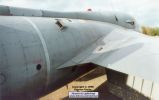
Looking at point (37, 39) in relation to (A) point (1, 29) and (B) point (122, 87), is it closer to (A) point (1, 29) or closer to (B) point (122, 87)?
(A) point (1, 29)

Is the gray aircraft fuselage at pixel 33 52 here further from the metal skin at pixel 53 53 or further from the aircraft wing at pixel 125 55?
the aircraft wing at pixel 125 55

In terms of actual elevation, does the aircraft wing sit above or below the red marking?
below

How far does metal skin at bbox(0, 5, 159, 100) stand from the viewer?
8.48 metres

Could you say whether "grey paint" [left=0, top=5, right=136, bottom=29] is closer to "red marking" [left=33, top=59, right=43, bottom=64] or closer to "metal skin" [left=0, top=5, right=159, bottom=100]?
"metal skin" [left=0, top=5, right=159, bottom=100]

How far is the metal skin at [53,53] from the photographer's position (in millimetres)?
8477

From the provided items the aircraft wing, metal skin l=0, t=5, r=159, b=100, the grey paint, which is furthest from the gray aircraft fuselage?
the grey paint

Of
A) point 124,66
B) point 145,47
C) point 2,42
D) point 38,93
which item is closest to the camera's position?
point 2,42

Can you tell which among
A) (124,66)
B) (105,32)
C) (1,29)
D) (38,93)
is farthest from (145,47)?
(1,29)

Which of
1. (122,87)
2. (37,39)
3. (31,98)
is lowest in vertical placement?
(122,87)

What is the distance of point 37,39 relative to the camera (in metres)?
9.27

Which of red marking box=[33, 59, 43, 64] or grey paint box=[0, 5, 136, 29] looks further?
grey paint box=[0, 5, 136, 29]

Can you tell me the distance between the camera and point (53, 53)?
9.59 metres

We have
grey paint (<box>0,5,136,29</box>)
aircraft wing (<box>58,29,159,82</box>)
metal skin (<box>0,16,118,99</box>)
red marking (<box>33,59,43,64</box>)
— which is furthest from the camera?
grey paint (<box>0,5,136,29</box>)

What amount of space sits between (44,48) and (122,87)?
3778 millimetres
